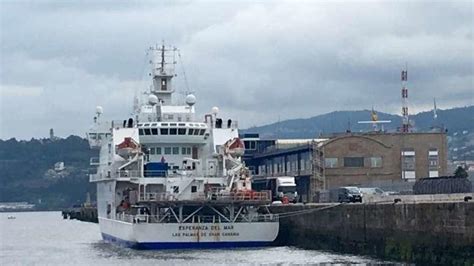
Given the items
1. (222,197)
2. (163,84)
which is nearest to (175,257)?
(222,197)

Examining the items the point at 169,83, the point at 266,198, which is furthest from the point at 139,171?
the point at 169,83

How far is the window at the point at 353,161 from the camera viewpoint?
87062 mm

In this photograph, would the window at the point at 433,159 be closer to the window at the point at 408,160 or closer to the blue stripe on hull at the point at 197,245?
the window at the point at 408,160

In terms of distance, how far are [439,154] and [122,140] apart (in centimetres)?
3484

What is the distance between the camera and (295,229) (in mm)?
59562

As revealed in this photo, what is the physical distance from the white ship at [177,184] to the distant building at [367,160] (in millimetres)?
19730

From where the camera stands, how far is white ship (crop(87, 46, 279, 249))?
55.1m

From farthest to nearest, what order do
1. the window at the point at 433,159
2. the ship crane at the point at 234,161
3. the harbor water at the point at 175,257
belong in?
the window at the point at 433,159, the ship crane at the point at 234,161, the harbor water at the point at 175,257

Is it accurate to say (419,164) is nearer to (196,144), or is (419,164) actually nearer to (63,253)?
(196,144)

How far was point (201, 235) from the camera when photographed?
54500 mm

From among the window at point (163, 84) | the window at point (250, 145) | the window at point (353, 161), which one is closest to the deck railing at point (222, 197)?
the window at point (163, 84)

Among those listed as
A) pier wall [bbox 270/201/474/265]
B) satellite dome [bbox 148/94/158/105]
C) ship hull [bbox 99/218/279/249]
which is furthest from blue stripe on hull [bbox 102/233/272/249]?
satellite dome [bbox 148/94/158/105]

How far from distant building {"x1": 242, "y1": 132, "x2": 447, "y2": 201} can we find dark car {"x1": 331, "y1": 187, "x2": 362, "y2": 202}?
16.0 metres

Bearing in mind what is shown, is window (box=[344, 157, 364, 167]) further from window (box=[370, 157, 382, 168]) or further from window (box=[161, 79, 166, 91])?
window (box=[161, 79, 166, 91])
